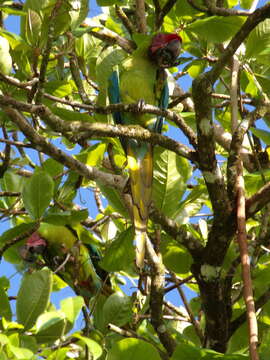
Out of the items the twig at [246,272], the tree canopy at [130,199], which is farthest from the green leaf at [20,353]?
the twig at [246,272]

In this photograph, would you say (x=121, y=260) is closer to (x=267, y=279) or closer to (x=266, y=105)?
(x=267, y=279)

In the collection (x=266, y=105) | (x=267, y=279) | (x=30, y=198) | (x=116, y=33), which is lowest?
(x=267, y=279)

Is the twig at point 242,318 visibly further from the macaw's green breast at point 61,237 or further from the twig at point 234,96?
the macaw's green breast at point 61,237

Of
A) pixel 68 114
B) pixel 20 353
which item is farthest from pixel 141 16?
pixel 20 353

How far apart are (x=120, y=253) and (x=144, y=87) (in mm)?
993

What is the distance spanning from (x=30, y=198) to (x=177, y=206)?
548 millimetres

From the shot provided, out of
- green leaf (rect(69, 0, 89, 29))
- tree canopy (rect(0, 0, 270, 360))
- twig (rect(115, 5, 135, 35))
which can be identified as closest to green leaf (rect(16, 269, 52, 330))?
tree canopy (rect(0, 0, 270, 360))

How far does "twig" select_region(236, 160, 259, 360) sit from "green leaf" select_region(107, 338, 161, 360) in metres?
0.24

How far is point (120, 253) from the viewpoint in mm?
2402

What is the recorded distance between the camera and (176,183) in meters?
2.40

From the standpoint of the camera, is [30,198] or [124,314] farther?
[30,198]

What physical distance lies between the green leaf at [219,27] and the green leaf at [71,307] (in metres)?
1.19

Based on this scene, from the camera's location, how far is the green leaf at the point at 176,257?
2.46 m

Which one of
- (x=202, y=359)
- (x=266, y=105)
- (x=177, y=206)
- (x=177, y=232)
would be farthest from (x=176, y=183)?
(x=202, y=359)
